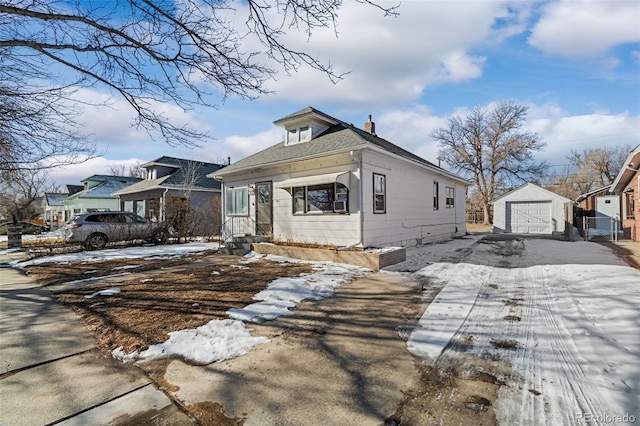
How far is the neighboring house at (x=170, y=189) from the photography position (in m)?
18.6

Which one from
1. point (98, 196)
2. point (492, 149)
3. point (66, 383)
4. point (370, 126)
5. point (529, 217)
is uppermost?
point (492, 149)

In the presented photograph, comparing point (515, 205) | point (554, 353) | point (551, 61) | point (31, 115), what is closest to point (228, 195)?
point (31, 115)

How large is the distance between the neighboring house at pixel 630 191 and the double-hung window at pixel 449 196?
701cm

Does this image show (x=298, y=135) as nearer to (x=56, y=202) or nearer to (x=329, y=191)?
(x=329, y=191)

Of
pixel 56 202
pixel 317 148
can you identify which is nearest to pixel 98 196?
pixel 56 202

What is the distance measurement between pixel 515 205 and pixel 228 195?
18661mm

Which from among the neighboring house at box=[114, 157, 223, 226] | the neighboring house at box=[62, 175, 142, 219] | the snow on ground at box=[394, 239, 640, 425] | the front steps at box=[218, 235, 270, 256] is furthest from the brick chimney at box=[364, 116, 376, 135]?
the neighboring house at box=[62, 175, 142, 219]

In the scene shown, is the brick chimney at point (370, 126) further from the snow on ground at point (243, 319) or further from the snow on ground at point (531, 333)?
the snow on ground at point (531, 333)

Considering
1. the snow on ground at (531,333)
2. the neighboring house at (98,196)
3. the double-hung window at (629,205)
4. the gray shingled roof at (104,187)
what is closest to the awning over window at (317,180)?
the snow on ground at (531,333)

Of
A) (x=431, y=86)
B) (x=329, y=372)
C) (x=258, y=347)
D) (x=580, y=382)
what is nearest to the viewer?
(x=580, y=382)

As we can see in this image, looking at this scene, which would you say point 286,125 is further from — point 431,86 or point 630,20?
point 630,20

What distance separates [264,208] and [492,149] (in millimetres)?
27240

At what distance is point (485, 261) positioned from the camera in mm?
8383

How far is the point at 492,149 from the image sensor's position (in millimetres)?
29688
